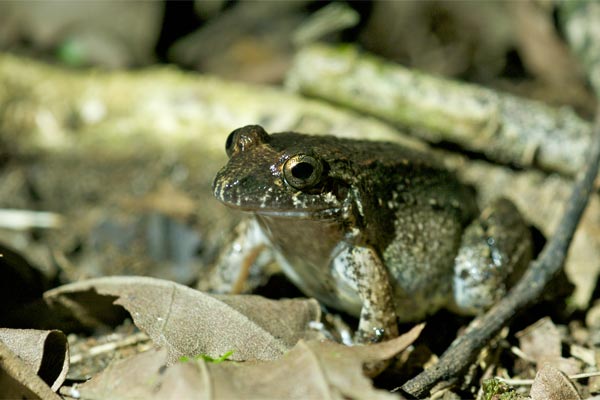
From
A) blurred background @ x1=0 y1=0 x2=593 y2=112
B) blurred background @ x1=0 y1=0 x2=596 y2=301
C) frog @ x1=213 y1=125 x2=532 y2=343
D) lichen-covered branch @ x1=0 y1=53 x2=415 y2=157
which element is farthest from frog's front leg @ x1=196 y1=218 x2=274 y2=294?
blurred background @ x1=0 y1=0 x2=593 y2=112

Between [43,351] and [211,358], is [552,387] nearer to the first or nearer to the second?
[211,358]

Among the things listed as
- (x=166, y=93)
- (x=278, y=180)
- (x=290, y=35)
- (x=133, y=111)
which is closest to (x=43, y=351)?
(x=278, y=180)

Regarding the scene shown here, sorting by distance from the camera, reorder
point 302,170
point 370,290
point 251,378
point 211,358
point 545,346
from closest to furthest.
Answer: point 251,378, point 211,358, point 302,170, point 370,290, point 545,346

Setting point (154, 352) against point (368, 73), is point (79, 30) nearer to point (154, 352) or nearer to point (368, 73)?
point (368, 73)

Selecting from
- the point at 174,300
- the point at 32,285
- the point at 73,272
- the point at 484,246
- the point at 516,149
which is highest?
the point at 516,149

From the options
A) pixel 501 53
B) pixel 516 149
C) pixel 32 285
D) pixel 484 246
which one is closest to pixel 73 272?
pixel 32 285

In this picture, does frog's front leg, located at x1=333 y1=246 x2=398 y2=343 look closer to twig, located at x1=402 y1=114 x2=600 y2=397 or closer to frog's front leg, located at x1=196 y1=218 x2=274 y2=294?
twig, located at x1=402 y1=114 x2=600 y2=397

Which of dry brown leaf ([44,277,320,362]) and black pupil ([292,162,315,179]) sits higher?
black pupil ([292,162,315,179])
